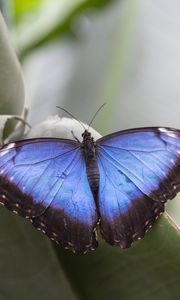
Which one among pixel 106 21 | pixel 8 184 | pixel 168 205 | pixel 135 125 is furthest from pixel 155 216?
pixel 106 21

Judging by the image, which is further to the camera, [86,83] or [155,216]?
[86,83]

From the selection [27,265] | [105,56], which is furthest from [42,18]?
[27,265]

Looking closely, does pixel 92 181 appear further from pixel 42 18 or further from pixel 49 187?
pixel 42 18

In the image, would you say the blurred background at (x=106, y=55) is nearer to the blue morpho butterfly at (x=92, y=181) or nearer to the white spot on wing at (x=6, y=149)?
the blue morpho butterfly at (x=92, y=181)

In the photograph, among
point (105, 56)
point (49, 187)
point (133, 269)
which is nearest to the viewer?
point (133, 269)

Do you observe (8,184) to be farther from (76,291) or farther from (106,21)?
(106,21)

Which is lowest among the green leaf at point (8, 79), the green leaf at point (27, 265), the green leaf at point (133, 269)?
the green leaf at point (27, 265)

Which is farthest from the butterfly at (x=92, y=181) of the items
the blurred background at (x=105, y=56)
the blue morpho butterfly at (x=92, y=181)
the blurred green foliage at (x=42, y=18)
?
the blurred green foliage at (x=42, y=18)
